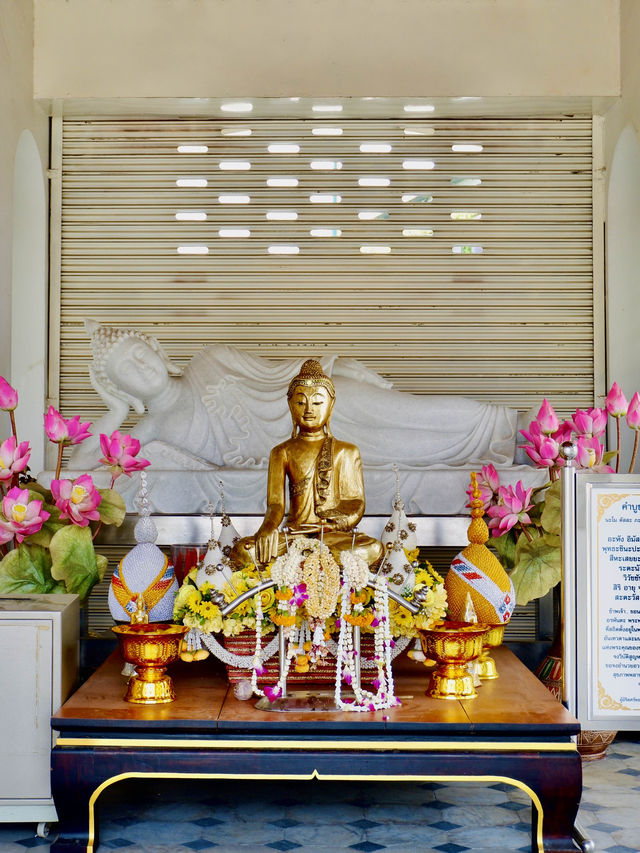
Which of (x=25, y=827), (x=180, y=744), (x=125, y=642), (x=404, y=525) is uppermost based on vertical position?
(x=404, y=525)

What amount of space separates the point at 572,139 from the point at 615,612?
340 centimetres

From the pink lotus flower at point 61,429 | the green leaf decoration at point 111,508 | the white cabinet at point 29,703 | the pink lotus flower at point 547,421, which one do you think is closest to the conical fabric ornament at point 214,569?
the white cabinet at point 29,703

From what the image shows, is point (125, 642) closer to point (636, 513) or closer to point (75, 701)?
point (75, 701)

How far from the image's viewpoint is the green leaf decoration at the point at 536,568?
3871 millimetres

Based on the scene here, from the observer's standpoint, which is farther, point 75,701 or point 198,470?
point 198,470

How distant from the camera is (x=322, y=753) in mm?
2852

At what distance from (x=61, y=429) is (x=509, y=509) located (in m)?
1.71

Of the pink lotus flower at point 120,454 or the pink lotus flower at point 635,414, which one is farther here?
the pink lotus flower at point 635,414

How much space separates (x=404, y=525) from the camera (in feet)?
12.3

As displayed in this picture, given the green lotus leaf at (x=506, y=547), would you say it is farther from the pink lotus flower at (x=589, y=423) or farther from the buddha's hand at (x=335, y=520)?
the buddha's hand at (x=335, y=520)

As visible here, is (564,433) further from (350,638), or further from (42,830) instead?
(42,830)

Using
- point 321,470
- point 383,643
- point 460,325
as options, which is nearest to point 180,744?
point 383,643

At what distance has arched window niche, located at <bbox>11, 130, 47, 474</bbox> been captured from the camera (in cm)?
552

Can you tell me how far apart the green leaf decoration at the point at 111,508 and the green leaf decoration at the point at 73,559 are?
19cm
